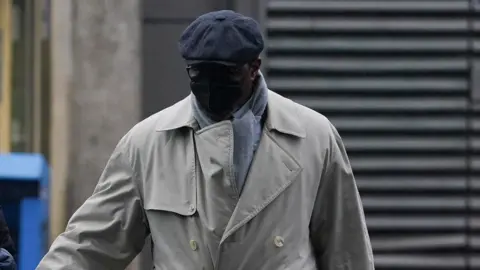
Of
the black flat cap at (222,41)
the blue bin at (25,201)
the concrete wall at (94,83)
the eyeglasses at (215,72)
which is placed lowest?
the blue bin at (25,201)

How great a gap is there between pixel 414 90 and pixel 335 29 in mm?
676

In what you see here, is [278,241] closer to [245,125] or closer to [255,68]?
[245,125]

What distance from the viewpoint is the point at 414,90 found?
6.11 meters

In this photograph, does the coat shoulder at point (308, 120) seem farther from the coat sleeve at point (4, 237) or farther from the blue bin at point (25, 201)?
the blue bin at point (25, 201)

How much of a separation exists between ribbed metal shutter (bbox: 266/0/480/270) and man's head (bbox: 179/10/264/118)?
145 inches

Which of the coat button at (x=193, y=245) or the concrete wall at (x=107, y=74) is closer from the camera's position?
the coat button at (x=193, y=245)

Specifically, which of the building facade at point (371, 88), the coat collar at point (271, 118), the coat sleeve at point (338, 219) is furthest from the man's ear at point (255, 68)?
the building facade at point (371, 88)

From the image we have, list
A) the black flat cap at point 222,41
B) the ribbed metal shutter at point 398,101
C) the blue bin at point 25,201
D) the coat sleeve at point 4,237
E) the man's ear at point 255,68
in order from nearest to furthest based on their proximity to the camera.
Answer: the black flat cap at point 222,41 < the man's ear at point 255,68 < the coat sleeve at point 4,237 < the blue bin at point 25,201 < the ribbed metal shutter at point 398,101

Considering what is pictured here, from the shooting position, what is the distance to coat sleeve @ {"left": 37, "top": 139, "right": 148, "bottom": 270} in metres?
2.51

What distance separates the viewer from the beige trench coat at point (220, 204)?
2.38 meters

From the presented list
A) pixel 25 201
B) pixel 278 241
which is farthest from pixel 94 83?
pixel 278 241

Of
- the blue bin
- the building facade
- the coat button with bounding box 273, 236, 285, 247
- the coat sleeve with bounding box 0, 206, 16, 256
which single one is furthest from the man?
the building facade

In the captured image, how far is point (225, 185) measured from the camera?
7.78ft

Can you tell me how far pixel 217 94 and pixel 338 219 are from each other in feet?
1.60
